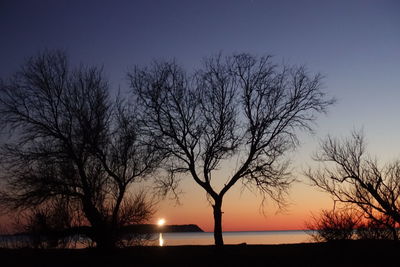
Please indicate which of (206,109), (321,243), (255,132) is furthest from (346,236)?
(206,109)

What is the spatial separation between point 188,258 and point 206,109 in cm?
786

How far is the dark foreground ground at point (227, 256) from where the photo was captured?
15922 mm

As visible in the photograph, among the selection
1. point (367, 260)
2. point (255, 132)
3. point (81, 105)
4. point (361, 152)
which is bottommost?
point (367, 260)

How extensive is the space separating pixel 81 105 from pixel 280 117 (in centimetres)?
1022

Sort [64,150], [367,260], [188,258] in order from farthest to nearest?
[64,150], [188,258], [367,260]

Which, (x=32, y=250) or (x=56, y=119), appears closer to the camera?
(x=32, y=250)

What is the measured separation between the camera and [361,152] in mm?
19625

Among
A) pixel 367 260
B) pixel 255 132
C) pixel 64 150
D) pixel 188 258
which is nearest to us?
pixel 367 260

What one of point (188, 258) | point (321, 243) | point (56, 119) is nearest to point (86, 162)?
point (56, 119)

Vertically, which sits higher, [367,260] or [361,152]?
[361,152]

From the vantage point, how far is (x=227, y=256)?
57.5ft

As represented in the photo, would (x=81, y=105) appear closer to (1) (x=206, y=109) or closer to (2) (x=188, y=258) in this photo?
(1) (x=206, y=109)

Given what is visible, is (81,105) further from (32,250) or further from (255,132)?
(255,132)

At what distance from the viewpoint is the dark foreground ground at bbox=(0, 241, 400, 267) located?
1592cm
